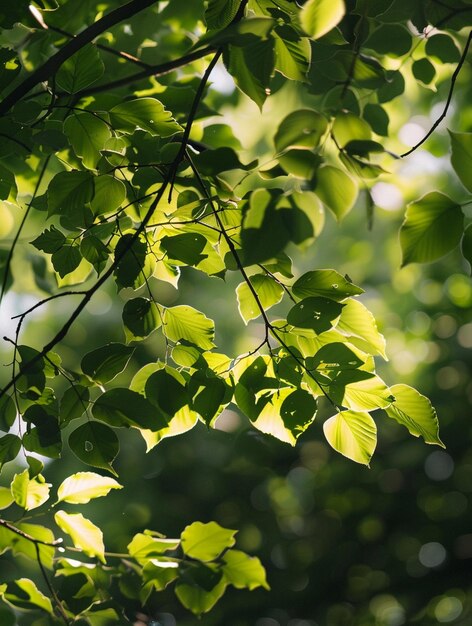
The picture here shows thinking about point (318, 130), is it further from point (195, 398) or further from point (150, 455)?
point (150, 455)

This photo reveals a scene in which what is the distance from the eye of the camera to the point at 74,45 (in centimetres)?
94

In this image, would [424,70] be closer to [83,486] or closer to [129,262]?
[129,262]

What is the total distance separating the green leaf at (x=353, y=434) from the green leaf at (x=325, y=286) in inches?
6.7

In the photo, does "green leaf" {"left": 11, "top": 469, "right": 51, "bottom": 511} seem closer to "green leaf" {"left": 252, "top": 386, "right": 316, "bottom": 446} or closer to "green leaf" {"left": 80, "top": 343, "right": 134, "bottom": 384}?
"green leaf" {"left": 80, "top": 343, "right": 134, "bottom": 384}

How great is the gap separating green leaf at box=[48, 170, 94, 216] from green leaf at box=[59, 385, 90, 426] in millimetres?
250

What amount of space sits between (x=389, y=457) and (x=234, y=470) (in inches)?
41.0

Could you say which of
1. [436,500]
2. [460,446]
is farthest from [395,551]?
[460,446]

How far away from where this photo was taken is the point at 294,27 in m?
0.75

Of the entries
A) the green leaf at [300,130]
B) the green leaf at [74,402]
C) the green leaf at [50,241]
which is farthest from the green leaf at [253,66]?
the green leaf at [74,402]

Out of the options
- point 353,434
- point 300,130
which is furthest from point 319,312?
point 300,130

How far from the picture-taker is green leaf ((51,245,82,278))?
945 mm

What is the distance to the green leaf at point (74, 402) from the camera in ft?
3.01

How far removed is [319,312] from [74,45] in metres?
0.53

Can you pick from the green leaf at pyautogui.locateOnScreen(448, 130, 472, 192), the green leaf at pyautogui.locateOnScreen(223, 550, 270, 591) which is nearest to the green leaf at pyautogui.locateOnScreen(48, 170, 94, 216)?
the green leaf at pyautogui.locateOnScreen(448, 130, 472, 192)
